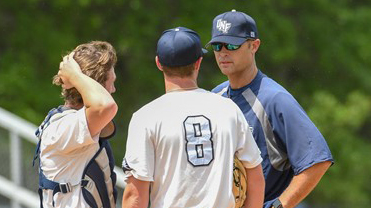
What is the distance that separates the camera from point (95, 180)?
4727 mm

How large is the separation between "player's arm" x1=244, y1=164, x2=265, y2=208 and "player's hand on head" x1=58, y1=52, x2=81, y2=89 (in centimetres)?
105

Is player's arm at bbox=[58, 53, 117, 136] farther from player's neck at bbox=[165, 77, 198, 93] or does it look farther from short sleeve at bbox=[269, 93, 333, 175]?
short sleeve at bbox=[269, 93, 333, 175]

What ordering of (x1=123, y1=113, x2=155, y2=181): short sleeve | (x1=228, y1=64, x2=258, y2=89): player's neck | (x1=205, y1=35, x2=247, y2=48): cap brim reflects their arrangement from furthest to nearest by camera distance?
(x1=228, y1=64, x2=258, y2=89): player's neck, (x1=205, y1=35, x2=247, y2=48): cap brim, (x1=123, y1=113, x2=155, y2=181): short sleeve

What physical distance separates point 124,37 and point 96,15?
81 cm

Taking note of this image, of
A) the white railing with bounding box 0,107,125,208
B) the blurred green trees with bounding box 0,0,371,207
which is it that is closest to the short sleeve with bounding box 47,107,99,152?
the white railing with bounding box 0,107,125,208

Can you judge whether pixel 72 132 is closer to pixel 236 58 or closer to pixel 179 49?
pixel 179 49

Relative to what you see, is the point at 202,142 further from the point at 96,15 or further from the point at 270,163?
the point at 96,15

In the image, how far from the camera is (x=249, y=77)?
17.5ft

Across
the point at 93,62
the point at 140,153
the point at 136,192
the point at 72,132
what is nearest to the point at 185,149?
the point at 140,153

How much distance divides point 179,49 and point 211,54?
13599 millimetres

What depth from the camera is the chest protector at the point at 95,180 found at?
4703mm

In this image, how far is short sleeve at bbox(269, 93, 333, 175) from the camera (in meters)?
5.05

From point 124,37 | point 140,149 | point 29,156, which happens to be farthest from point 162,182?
point 124,37

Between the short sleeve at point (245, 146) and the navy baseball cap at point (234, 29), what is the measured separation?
85cm
